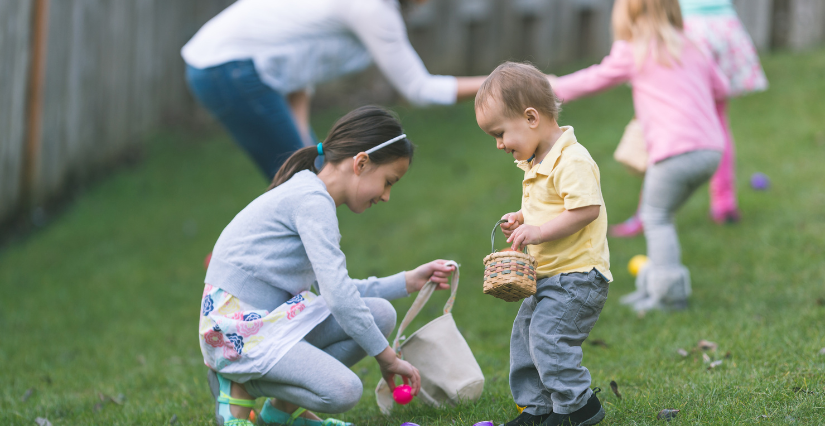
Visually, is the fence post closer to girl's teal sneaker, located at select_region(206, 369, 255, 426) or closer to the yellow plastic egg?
girl's teal sneaker, located at select_region(206, 369, 255, 426)

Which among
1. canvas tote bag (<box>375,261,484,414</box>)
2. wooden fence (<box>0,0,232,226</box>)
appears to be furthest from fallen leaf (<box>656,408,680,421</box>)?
wooden fence (<box>0,0,232,226</box>)

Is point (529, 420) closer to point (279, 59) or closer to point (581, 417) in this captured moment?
point (581, 417)

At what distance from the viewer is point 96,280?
19.5 ft

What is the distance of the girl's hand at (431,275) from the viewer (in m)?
2.96

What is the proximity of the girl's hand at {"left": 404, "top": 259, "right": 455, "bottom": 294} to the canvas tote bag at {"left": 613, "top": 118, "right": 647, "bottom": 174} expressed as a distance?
177cm

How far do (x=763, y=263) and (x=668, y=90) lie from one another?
1.45 meters

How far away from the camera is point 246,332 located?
8.97 ft

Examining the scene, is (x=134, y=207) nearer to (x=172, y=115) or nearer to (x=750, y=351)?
(x=172, y=115)

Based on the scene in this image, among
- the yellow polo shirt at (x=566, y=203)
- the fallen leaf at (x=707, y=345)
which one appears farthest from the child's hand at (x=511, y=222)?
the fallen leaf at (x=707, y=345)

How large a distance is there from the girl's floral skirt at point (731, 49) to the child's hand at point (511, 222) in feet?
9.36

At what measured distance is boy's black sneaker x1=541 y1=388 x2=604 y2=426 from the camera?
2.53 metres

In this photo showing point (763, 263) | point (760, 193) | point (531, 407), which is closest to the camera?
point (531, 407)

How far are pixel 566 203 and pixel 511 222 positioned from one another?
0.27 m

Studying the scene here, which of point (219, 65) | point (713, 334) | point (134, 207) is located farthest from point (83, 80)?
point (713, 334)
